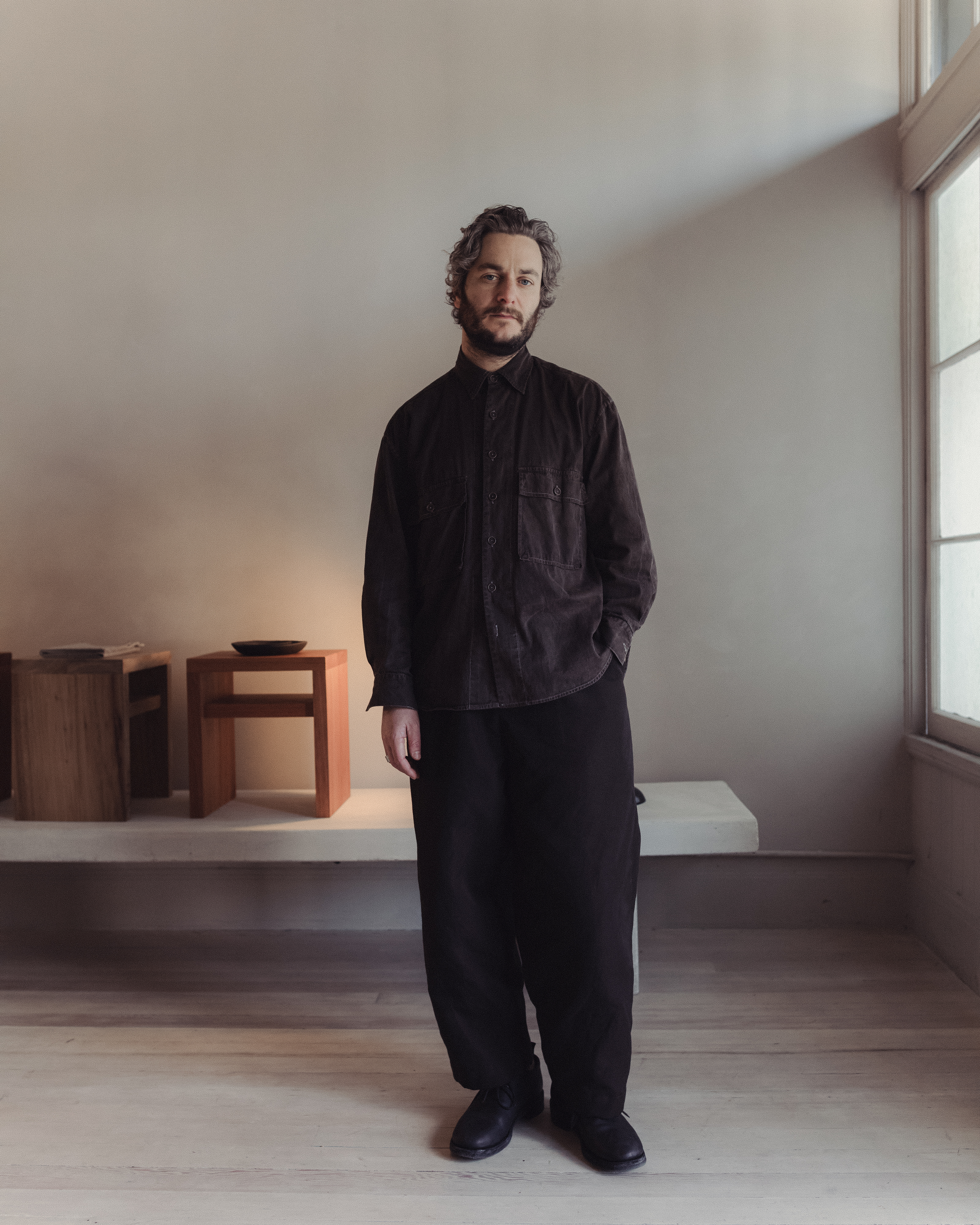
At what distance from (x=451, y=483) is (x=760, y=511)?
52.4 inches

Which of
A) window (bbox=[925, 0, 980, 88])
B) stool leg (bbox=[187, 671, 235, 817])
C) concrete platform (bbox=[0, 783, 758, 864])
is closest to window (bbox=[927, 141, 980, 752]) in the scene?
window (bbox=[925, 0, 980, 88])

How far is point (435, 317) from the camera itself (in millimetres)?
2725

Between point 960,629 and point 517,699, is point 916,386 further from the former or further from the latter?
point 517,699

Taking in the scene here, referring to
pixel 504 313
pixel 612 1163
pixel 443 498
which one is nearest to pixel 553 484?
pixel 443 498

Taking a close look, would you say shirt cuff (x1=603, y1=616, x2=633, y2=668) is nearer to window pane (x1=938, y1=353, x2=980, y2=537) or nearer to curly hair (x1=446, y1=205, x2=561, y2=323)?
curly hair (x1=446, y1=205, x2=561, y2=323)

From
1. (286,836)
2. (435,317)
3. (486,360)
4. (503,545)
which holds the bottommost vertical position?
(286,836)

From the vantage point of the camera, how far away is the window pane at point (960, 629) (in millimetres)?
2396

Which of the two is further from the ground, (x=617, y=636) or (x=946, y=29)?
(x=946, y=29)

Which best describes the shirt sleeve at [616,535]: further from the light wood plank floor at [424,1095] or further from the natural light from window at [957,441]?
the natural light from window at [957,441]

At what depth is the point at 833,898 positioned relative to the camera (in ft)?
8.83

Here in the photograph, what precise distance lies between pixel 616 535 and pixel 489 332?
0.44 m

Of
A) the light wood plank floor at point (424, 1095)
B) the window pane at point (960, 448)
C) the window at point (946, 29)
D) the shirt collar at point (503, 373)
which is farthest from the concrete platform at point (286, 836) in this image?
the window at point (946, 29)

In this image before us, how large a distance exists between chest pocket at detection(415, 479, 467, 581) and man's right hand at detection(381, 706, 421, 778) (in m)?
0.26

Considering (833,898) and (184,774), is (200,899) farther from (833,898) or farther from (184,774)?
(833,898)
